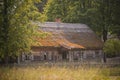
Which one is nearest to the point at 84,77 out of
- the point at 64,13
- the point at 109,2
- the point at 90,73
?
the point at 90,73

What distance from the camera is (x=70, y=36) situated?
5359cm

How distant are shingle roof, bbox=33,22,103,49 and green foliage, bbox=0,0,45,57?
13.2 metres

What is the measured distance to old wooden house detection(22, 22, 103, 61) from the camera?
46.2m

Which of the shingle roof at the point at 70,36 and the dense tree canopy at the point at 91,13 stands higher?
the dense tree canopy at the point at 91,13

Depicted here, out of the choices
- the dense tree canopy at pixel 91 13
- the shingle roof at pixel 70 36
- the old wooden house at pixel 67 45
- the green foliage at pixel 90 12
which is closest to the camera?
the old wooden house at pixel 67 45

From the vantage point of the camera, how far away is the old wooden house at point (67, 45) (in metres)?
46.2

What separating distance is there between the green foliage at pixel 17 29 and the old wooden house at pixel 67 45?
11.6 meters

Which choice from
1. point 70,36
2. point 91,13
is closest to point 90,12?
point 91,13

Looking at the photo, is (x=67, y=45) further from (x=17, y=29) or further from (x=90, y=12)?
(x=17, y=29)

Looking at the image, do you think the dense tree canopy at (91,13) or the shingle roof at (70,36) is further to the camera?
the dense tree canopy at (91,13)

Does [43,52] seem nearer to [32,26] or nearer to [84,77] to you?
[32,26]

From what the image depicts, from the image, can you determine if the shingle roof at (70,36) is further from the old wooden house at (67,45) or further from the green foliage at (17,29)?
the green foliage at (17,29)

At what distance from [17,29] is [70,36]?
76.7 ft

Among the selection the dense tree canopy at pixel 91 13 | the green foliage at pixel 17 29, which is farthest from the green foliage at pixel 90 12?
the green foliage at pixel 17 29
